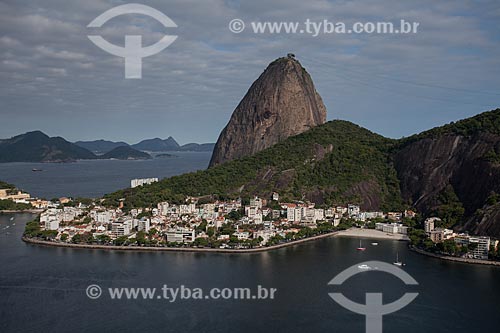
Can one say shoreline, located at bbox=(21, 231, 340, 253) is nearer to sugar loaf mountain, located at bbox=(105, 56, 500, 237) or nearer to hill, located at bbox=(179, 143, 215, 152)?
sugar loaf mountain, located at bbox=(105, 56, 500, 237)

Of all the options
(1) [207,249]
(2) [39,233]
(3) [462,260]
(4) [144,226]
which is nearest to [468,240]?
(3) [462,260]

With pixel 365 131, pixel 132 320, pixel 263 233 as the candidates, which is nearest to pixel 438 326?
pixel 132 320

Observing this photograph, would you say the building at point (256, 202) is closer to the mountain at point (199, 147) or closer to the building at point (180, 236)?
the building at point (180, 236)

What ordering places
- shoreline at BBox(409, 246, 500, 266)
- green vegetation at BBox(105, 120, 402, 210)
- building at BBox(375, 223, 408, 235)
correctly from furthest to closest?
1. green vegetation at BBox(105, 120, 402, 210)
2. building at BBox(375, 223, 408, 235)
3. shoreline at BBox(409, 246, 500, 266)

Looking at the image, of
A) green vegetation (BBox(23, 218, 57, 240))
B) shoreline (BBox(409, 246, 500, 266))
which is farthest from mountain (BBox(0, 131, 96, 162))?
shoreline (BBox(409, 246, 500, 266))

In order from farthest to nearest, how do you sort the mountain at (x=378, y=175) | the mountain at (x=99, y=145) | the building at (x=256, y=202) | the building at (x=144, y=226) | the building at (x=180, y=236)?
the mountain at (x=99, y=145)
the building at (x=256, y=202)
the mountain at (x=378, y=175)
the building at (x=144, y=226)
the building at (x=180, y=236)

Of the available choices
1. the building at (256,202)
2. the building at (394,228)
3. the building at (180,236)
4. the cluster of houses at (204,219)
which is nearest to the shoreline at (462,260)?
the building at (394,228)
